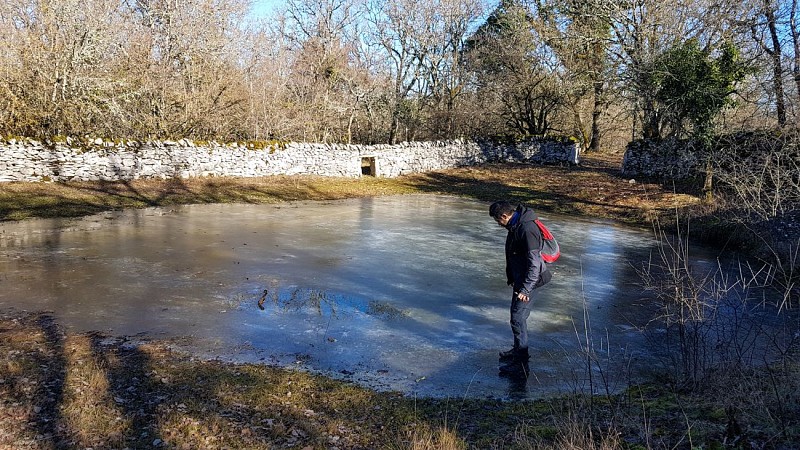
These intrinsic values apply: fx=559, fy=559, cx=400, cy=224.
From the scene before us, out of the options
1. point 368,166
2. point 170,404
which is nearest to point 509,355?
point 170,404

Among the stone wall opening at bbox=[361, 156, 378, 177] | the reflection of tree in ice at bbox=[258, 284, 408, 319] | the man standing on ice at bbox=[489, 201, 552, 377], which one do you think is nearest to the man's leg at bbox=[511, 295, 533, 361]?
the man standing on ice at bbox=[489, 201, 552, 377]

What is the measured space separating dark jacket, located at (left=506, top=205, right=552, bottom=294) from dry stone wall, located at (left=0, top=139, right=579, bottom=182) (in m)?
16.8

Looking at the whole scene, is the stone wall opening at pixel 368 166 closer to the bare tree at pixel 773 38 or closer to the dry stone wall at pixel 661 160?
the dry stone wall at pixel 661 160

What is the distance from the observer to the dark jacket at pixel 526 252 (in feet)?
18.4

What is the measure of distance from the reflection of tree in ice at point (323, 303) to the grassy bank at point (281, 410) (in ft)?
6.40

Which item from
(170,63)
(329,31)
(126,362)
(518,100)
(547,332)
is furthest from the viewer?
(518,100)

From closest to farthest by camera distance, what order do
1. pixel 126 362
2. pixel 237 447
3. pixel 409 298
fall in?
1. pixel 237 447
2. pixel 126 362
3. pixel 409 298

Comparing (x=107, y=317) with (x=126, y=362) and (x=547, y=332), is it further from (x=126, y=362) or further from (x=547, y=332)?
(x=547, y=332)

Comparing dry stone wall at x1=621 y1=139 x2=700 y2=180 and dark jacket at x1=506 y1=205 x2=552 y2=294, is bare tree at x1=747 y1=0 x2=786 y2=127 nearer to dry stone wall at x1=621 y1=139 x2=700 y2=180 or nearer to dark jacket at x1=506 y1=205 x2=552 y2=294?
dry stone wall at x1=621 y1=139 x2=700 y2=180

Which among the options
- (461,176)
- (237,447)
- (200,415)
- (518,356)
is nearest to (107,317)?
(200,415)

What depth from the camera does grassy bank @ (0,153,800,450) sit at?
3.95m

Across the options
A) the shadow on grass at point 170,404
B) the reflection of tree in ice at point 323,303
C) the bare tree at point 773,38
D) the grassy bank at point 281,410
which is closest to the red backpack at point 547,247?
the grassy bank at point 281,410

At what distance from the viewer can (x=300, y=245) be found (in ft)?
38.8

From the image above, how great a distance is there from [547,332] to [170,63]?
20467 mm
